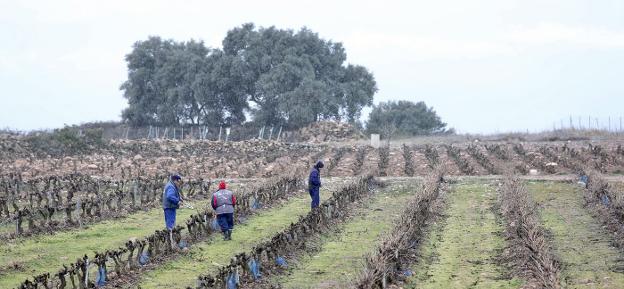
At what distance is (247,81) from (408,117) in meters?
24.9

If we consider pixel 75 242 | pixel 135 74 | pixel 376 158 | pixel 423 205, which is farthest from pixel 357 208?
pixel 135 74

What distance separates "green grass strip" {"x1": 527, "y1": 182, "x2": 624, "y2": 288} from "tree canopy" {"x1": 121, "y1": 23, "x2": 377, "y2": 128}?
37.7 metres

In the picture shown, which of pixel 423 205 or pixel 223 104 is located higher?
pixel 223 104

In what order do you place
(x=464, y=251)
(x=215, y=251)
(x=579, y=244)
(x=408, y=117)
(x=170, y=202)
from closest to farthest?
1. (x=464, y=251)
2. (x=579, y=244)
3. (x=215, y=251)
4. (x=170, y=202)
5. (x=408, y=117)

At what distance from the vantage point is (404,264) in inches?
603

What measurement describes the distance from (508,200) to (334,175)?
A: 13589 millimetres

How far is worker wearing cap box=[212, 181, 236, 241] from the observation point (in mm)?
18766

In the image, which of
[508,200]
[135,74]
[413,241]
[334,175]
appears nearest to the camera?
[413,241]

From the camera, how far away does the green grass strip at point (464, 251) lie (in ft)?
46.9

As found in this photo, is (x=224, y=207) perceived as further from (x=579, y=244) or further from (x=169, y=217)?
(x=579, y=244)

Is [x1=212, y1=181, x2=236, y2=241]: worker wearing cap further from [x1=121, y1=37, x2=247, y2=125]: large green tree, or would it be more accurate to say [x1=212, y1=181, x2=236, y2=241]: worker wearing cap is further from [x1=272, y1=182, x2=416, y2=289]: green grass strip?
[x1=121, y1=37, x2=247, y2=125]: large green tree

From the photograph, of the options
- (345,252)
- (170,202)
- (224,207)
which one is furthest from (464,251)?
(170,202)

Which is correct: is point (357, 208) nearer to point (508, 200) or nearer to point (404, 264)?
point (508, 200)

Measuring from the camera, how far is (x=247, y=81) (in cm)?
6744
